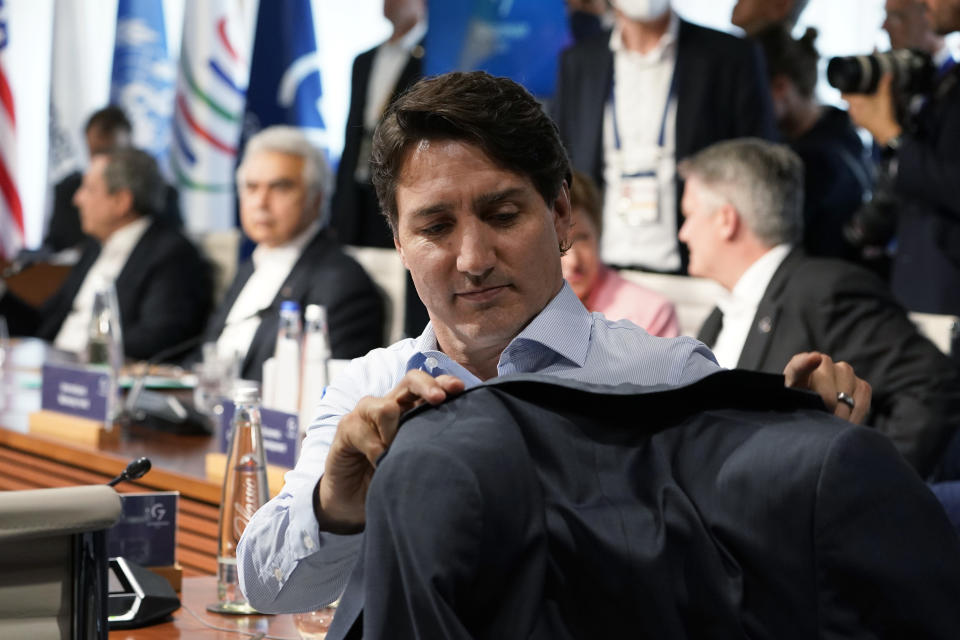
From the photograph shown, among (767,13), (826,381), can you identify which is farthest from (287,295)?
(826,381)

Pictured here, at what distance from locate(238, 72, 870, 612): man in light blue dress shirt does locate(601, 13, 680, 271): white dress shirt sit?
2.69 metres

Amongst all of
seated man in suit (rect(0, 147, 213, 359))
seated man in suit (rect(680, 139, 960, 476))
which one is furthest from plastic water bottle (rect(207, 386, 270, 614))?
seated man in suit (rect(0, 147, 213, 359))

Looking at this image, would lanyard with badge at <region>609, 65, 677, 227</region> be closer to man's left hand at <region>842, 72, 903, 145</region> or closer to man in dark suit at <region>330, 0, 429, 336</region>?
man's left hand at <region>842, 72, 903, 145</region>

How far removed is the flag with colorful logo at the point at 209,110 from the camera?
252 inches

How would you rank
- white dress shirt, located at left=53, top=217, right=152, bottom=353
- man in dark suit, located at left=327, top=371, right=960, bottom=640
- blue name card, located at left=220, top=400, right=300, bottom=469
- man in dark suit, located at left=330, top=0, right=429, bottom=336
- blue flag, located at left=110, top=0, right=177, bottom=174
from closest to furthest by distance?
man in dark suit, located at left=327, top=371, right=960, bottom=640
blue name card, located at left=220, top=400, right=300, bottom=469
man in dark suit, located at left=330, top=0, right=429, bottom=336
white dress shirt, located at left=53, top=217, right=152, bottom=353
blue flag, located at left=110, top=0, right=177, bottom=174

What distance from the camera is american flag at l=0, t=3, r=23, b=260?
7.34 m

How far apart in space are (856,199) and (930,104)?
2.74ft

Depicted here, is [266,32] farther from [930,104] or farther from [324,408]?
[324,408]

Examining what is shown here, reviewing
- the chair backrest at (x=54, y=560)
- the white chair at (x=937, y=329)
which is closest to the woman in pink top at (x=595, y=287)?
the white chair at (x=937, y=329)

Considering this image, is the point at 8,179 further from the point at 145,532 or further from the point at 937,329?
the point at 145,532

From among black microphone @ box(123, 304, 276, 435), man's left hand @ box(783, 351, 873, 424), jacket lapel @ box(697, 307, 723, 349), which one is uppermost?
man's left hand @ box(783, 351, 873, 424)

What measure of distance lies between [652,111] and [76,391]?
2063mm

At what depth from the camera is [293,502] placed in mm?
1261

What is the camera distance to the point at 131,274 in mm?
5246
